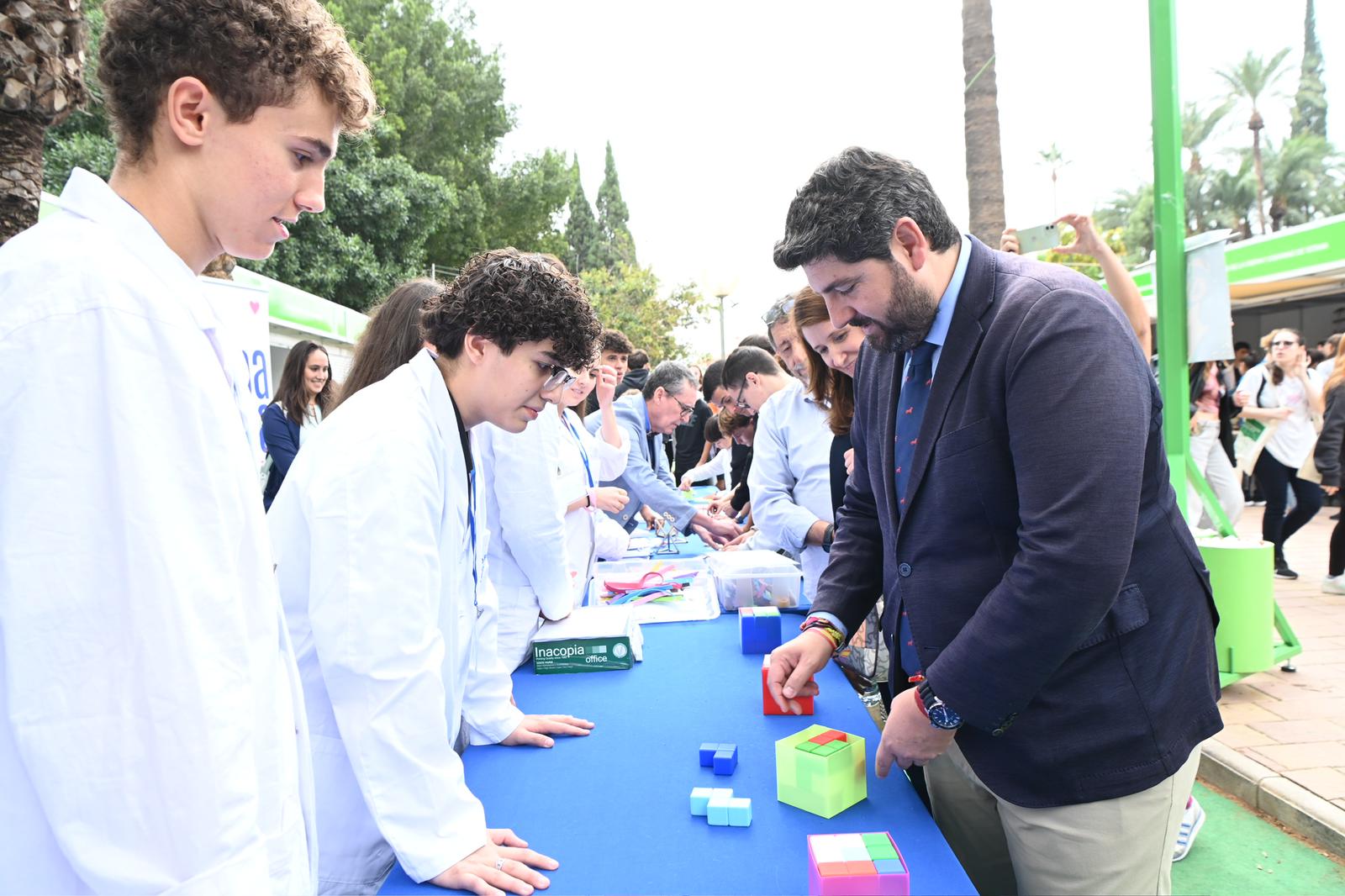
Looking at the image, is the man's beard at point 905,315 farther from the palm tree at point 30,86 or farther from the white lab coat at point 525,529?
the palm tree at point 30,86

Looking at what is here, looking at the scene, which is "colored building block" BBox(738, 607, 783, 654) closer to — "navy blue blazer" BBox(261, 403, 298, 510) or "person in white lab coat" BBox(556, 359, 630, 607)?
"person in white lab coat" BBox(556, 359, 630, 607)

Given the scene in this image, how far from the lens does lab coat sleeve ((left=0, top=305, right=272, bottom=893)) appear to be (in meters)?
0.82

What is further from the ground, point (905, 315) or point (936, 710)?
point (905, 315)

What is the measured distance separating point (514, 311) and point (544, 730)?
92 centimetres

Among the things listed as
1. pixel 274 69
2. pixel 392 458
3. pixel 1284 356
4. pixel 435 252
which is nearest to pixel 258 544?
pixel 392 458

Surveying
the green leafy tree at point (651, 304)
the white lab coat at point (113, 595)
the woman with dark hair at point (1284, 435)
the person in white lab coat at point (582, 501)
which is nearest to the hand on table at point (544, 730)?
the white lab coat at point (113, 595)

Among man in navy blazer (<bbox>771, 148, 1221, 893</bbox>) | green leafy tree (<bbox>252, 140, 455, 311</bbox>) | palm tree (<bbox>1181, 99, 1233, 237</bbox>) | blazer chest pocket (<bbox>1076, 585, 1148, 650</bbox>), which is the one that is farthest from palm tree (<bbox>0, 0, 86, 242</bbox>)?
palm tree (<bbox>1181, 99, 1233, 237</bbox>)

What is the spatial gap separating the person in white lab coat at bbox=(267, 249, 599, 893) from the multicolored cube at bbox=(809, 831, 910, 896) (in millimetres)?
432

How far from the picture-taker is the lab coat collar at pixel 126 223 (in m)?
0.97

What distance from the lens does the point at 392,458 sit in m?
1.46

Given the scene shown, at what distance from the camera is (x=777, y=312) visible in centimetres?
355

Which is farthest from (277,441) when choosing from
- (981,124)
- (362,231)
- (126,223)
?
(362,231)

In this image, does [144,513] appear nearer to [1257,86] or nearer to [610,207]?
[1257,86]

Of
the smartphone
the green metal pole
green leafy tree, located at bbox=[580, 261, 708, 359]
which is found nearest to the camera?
the smartphone
